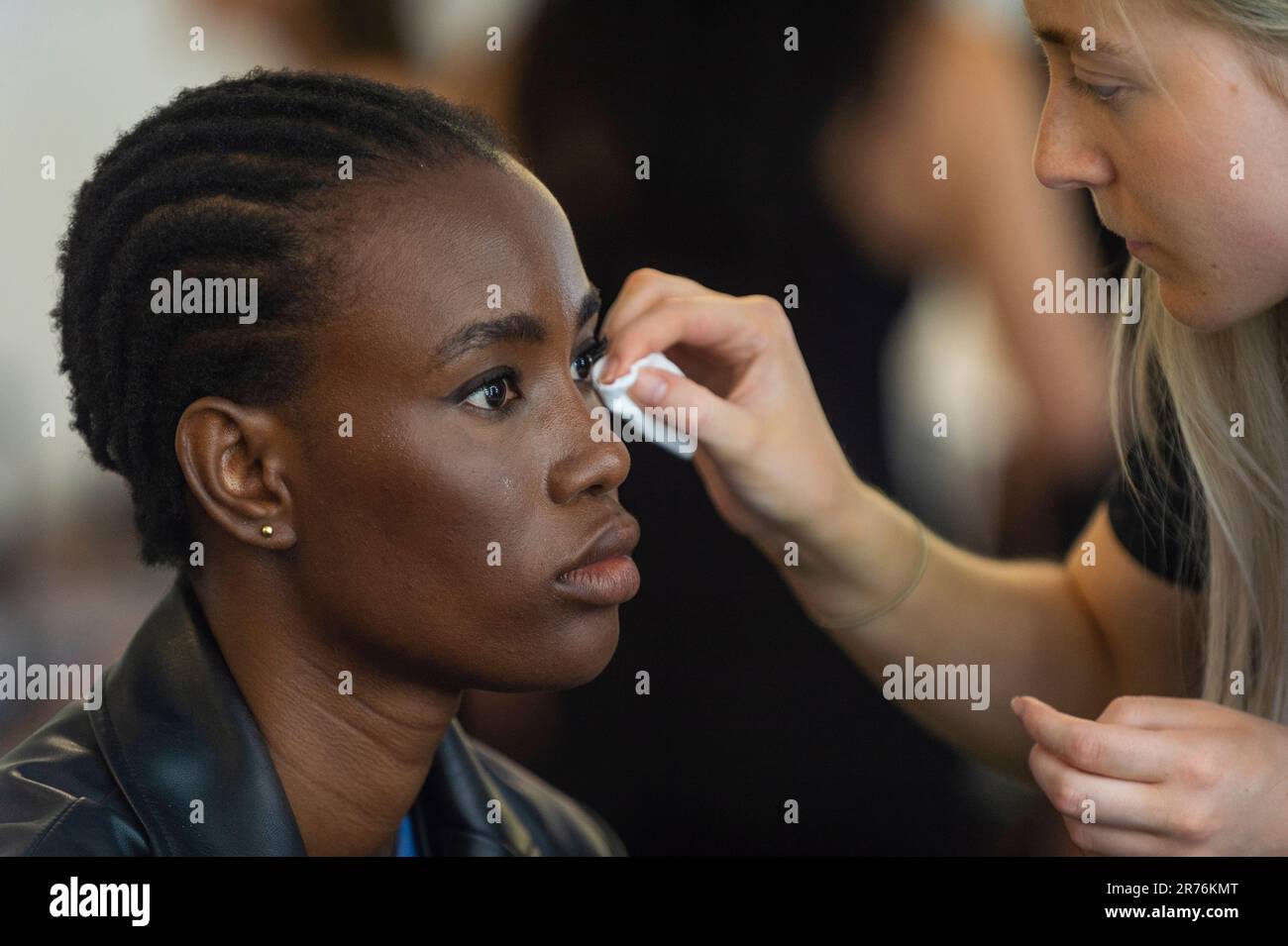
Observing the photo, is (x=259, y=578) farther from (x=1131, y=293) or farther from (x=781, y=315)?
(x=1131, y=293)

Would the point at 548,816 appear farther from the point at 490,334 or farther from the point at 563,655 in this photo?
→ the point at 490,334

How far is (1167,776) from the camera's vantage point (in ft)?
3.04

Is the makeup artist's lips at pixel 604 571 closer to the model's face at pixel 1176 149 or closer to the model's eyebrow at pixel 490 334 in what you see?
the model's eyebrow at pixel 490 334

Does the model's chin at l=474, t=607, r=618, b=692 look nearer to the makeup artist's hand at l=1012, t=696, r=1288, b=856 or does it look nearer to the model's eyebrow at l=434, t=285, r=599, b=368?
the model's eyebrow at l=434, t=285, r=599, b=368

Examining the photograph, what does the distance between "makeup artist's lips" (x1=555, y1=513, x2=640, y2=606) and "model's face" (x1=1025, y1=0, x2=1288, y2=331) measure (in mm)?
426

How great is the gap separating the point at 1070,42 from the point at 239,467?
2.20 feet

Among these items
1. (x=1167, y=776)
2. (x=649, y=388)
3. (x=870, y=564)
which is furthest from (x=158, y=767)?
(x=1167, y=776)

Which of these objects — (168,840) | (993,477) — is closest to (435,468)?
(168,840)

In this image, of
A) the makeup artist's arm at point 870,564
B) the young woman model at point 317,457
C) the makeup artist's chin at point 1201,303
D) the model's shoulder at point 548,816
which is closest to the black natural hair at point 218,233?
the young woman model at point 317,457

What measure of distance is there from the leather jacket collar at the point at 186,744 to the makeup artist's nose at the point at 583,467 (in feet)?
0.91

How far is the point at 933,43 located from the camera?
49.4 inches
